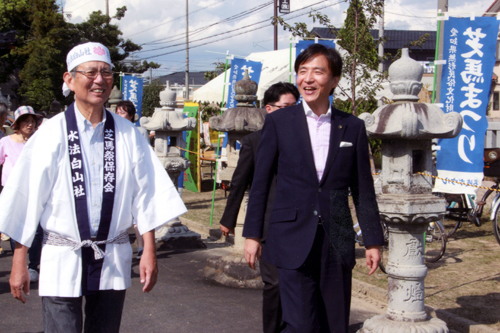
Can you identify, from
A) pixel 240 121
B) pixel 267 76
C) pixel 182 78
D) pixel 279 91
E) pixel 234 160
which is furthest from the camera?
pixel 182 78

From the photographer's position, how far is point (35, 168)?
2607 millimetres

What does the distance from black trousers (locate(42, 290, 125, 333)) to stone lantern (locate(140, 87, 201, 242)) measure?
5482mm

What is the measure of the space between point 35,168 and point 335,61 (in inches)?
67.2

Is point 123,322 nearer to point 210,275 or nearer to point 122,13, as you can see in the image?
point 210,275

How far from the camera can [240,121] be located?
6.41 meters

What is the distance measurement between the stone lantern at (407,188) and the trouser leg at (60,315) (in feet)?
8.11

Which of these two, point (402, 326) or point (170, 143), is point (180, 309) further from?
point (170, 143)

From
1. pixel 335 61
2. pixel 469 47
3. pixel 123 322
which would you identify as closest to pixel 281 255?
pixel 335 61

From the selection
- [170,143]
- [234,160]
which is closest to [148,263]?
[234,160]

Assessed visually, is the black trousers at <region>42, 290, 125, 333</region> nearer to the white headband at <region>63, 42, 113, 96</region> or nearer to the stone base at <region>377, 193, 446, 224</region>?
the white headband at <region>63, 42, 113, 96</region>

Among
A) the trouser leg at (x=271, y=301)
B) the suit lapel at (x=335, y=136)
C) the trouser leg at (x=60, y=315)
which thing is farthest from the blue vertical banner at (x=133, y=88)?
the trouser leg at (x=60, y=315)

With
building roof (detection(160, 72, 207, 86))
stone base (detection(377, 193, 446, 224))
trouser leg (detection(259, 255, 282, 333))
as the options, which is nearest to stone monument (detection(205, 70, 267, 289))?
stone base (detection(377, 193, 446, 224))

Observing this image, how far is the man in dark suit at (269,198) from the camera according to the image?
11.8 ft

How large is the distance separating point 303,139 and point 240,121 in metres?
3.55
